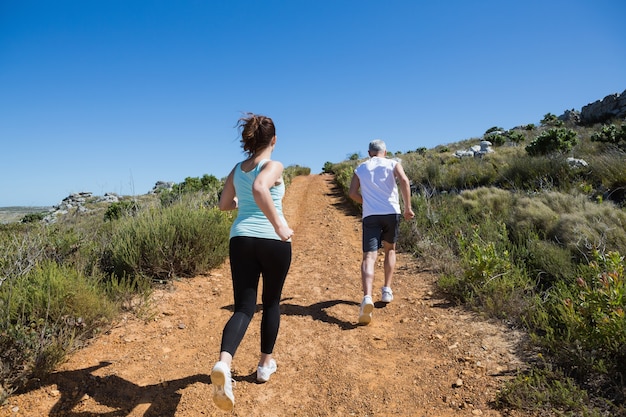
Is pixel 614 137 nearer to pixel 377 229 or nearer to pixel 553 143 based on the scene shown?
pixel 553 143

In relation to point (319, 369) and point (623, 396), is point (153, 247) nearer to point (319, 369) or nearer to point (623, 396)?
point (319, 369)

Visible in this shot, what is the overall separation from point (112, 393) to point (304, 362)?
1.49 m

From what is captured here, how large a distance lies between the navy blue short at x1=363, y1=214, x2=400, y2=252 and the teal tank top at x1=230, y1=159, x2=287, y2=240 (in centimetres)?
186

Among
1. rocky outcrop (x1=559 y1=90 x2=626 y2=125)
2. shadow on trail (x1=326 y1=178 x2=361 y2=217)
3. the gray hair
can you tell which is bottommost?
shadow on trail (x1=326 y1=178 x2=361 y2=217)

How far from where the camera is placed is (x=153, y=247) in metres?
5.10

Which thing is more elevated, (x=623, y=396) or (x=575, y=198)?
(x=575, y=198)

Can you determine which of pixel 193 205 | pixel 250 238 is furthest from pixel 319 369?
pixel 193 205

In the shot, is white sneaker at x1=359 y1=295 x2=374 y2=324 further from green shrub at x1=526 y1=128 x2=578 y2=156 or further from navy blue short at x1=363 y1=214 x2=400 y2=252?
green shrub at x1=526 y1=128 x2=578 y2=156

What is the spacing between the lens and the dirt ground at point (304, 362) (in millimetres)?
2766

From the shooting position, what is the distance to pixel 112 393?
2.90 metres

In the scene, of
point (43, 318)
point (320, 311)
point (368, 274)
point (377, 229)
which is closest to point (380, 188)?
point (377, 229)

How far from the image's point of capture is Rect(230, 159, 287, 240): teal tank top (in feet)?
8.52

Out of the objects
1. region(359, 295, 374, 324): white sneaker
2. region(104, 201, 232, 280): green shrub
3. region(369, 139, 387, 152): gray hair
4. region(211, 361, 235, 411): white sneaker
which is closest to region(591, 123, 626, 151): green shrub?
region(369, 139, 387, 152): gray hair

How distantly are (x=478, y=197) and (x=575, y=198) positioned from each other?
6.29 feet
